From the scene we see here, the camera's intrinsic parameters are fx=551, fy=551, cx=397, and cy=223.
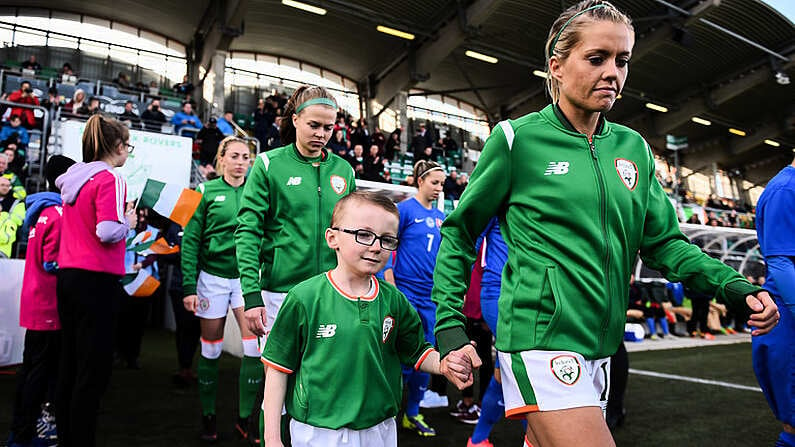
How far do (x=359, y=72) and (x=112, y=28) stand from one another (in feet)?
32.9

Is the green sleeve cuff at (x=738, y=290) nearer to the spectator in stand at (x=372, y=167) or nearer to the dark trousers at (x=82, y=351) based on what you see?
the dark trousers at (x=82, y=351)

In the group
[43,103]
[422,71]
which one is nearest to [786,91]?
[422,71]

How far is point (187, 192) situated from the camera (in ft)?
14.0

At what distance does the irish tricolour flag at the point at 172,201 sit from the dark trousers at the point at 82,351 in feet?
4.83

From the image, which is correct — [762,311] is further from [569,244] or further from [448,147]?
[448,147]

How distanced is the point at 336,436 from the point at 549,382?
750 mm

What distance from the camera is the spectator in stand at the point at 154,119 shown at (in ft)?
39.7

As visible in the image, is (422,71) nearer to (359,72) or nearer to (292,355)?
(359,72)

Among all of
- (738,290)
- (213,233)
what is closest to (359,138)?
(213,233)

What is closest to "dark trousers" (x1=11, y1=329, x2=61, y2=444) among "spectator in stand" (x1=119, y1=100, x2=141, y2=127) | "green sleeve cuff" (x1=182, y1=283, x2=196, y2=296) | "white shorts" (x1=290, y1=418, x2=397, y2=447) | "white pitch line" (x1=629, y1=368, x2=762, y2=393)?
"green sleeve cuff" (x1=182, y1=283, x2=196, y2=296)

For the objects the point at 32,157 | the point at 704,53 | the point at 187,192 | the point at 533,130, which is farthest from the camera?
the point at 704,53

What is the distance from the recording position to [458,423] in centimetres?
429

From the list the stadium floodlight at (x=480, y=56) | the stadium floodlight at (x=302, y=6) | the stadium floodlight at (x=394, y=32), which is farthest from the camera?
the stadium floodlight at (x=480, y=56)

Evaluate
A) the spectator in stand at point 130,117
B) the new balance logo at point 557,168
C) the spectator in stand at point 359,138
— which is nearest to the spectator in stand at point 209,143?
the spectator in stand at point 130,117
